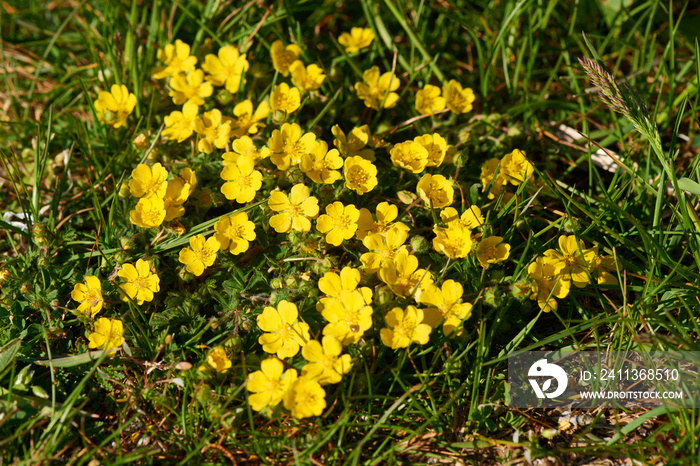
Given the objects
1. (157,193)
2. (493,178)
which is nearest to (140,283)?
(157,193)

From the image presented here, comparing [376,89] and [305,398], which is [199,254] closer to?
[305,398]

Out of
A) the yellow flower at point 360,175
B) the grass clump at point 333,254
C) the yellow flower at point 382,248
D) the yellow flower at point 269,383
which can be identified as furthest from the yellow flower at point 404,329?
the yellow flower at point 360,175

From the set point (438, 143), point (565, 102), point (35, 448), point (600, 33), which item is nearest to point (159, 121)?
point (438, 143)

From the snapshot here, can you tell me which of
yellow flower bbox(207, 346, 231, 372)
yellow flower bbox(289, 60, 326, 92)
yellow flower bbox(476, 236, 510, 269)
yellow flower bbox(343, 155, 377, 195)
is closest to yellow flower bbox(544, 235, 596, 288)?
yellow flower bbox(476, 236, 510, 269)

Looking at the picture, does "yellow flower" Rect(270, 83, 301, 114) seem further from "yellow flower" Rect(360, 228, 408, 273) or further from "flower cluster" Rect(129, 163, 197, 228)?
"yellow flower" Rect(360, 228, 408, 273)

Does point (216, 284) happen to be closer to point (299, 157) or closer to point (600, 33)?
point (299, 157)
